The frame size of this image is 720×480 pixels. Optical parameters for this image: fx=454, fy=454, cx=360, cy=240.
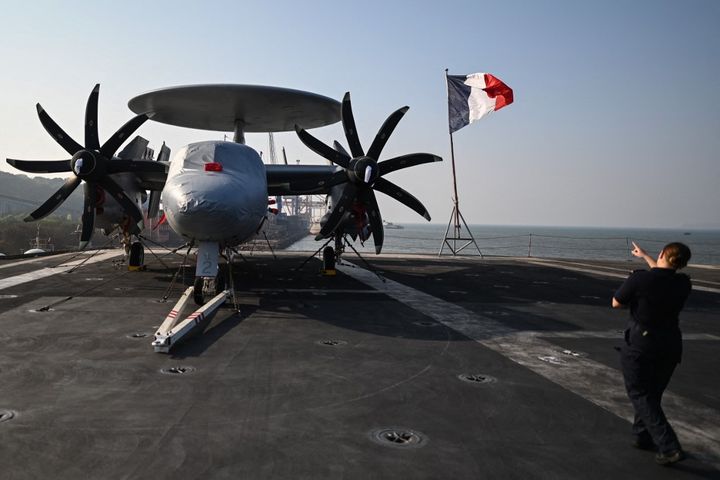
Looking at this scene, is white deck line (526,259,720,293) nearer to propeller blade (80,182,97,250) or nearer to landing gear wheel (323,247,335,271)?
landing gear wheel (323,247,335,271)

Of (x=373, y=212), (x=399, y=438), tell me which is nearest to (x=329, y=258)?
(x=373, y=212)

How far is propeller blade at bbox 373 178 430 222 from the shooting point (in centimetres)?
1938

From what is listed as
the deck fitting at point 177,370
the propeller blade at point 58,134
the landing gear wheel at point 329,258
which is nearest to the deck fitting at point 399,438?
the deck fitting at point 177,370

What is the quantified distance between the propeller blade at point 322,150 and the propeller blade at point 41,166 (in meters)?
9.34

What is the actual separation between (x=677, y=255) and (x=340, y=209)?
544 inches

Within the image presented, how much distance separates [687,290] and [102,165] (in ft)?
62.1

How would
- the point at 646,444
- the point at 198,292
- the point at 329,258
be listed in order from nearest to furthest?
the point at 646,444 < the point at 198,292 < the point at 329,258

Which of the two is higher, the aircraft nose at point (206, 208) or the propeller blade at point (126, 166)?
the propeller blade at point (126, 166)

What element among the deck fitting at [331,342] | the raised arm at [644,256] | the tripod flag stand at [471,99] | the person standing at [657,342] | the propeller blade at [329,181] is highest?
the tripod flag stand at [471,99]

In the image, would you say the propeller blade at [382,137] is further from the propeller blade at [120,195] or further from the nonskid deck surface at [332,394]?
the propeller blade at [120,195]

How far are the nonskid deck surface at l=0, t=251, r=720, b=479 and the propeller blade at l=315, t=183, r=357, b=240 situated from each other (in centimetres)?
490

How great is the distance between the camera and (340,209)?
18.1 m

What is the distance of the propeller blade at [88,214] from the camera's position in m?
17.7

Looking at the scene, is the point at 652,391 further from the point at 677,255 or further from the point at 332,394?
the point at 332,394
